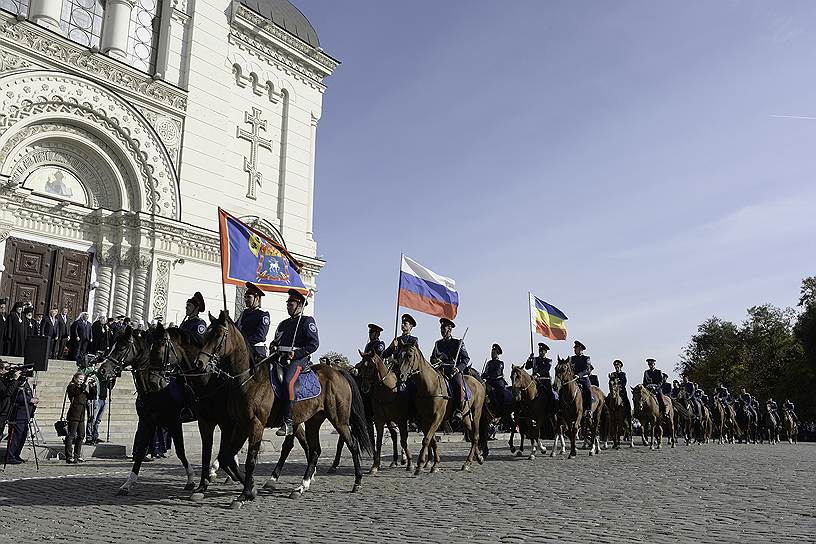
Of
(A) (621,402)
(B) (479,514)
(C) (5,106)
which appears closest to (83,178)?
(C) (5,106)

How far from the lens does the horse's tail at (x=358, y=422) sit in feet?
36.3

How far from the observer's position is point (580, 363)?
1808cm

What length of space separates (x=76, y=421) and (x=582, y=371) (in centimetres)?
1229

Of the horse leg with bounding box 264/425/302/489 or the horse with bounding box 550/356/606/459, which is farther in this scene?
the horse with bounding box 550/356/606/459

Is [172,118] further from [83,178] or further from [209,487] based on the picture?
[209,487]

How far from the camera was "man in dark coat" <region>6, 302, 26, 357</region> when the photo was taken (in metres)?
19.6

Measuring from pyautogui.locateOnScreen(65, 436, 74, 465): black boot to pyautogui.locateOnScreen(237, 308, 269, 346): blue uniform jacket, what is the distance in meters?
5.88

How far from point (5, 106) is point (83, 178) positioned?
12.4 ft

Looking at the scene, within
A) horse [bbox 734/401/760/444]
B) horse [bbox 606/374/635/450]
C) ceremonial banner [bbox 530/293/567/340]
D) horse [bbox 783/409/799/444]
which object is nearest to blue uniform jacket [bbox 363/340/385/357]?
ceremonial banner [bbox 530/293/567/340]

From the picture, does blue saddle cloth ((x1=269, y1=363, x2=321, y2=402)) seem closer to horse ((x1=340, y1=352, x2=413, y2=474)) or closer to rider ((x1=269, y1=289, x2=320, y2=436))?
rider ((x1=269, y1=289, x2=320, y2=436))

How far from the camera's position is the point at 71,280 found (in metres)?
24.6

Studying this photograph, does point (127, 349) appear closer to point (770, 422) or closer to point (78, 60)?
point (78, 60)

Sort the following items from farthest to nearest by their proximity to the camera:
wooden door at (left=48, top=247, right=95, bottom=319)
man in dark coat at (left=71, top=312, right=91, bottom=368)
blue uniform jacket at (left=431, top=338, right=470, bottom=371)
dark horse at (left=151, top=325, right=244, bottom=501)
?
wooden door at (left=48, top=247, right=95, bottom=319), man in dark coat at (left=71, top=312, right=91, bottom=368), blue uniform jacket at (left=431, top=338, right=470, bottom=371), dark horse at (left=151, top=325, right=244, bottom=501)

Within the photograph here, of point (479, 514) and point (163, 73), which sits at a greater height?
point (163, 73)
